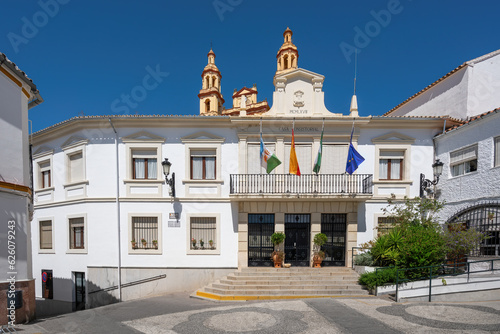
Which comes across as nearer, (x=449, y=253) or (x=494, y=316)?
(x=494, y=316)

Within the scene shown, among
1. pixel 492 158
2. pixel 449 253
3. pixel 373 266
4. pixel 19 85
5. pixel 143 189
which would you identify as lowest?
pixel 373 266

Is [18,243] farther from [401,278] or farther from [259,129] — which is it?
[401,278]

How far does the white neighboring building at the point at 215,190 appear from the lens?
11.2m

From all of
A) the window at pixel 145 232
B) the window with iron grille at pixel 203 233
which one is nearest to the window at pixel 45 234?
the window at pixel 145 232

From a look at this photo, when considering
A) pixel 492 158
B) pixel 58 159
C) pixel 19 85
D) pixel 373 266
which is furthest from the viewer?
pixel 58 159

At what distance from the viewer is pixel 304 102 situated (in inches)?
462

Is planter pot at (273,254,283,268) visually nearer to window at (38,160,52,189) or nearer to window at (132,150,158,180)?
window at (132,150,158,180)

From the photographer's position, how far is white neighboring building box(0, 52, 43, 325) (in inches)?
261

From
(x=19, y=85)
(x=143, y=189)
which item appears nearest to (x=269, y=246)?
(x=143, y=189)

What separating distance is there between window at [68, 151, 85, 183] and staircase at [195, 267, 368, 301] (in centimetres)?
750

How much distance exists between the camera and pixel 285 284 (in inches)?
387

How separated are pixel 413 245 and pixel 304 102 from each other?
6.97 meters

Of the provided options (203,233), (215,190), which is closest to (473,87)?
(215,190)

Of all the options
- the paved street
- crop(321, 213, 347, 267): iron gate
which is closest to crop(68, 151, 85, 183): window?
the paved street
